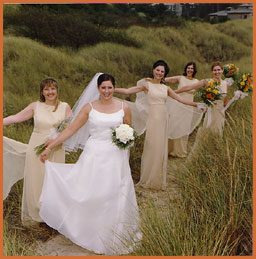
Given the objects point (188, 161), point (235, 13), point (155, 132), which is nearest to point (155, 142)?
point (155, 132)

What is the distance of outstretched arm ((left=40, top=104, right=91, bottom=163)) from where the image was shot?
4.51 meters

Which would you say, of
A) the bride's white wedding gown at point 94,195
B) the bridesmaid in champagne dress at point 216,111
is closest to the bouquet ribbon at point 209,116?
the bridesmaid in champagne dress at point 216,111

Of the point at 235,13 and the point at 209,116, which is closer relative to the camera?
the point at 209,116

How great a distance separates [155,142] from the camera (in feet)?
21.2

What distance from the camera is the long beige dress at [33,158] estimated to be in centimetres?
489

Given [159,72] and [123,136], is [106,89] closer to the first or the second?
[123,136]

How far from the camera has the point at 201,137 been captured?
598 cm

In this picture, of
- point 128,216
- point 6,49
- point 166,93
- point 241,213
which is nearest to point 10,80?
point 6,49

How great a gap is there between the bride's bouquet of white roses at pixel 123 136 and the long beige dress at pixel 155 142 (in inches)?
85.8

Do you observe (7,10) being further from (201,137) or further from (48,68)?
(201,137)

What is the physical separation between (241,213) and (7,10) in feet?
68.4

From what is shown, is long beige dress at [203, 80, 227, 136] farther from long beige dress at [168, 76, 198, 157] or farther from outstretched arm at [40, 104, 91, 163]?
outstretched arm at [40, 104, 91, 163]

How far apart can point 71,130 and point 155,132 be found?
2334mm

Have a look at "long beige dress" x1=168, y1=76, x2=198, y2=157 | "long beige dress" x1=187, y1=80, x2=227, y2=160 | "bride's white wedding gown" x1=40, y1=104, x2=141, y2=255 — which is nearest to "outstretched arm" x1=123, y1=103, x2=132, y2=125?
"bride's white wedding gown" x1=40, y1=104, x2=141, y2=255
